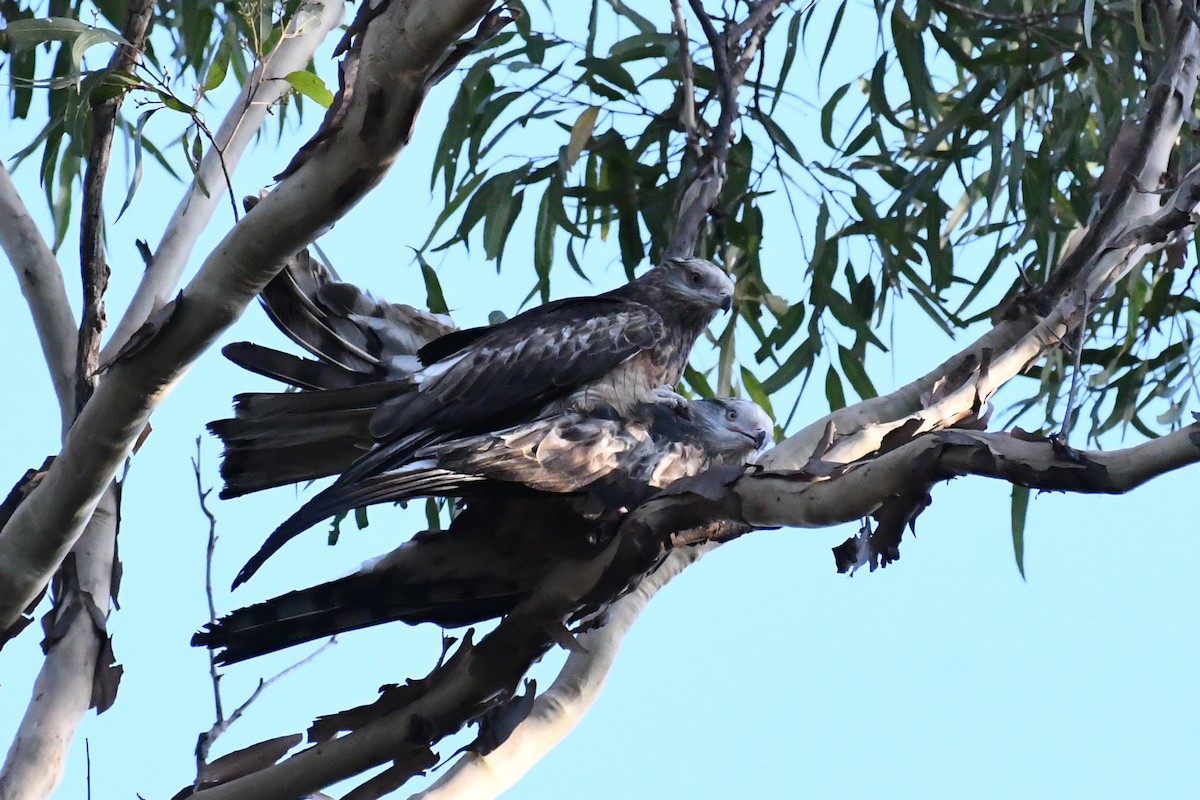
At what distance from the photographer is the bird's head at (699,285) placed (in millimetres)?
2766

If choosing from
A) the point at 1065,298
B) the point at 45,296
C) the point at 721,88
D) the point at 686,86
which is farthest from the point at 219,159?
the point at 1065,298

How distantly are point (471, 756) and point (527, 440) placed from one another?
56 cm

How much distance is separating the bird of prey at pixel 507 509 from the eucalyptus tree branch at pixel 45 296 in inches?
24.8

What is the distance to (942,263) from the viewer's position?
11.2ft

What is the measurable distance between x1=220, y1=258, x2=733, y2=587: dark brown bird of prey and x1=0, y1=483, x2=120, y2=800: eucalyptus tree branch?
1.17ft

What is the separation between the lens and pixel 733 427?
2.37 meters

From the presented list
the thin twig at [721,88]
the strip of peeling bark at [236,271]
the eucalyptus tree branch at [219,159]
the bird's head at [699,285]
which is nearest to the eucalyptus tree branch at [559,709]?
the bird's head at [699,285]

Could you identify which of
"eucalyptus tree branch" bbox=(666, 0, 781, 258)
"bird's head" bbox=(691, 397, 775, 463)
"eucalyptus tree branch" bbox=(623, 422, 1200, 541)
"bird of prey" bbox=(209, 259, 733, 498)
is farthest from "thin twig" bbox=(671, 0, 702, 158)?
"eucalyptus tree branch" bbox=(623, 422, 1200, 541)

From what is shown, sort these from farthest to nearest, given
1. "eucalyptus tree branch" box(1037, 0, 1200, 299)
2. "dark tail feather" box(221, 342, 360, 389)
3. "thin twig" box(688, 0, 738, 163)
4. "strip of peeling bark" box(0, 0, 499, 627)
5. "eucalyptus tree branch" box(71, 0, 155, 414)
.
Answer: "thin twig" box(688, 0, 738, 163), "eucalyptus tree branch" box(1037, 0, 1200, 299), "dark tail feather" box(221, 342, 360, 389), "eucalyptus tree branch" box(71, 0, 155, 414), "strip of peeling bark" box(0, 0, 499, 627)

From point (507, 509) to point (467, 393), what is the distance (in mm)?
229

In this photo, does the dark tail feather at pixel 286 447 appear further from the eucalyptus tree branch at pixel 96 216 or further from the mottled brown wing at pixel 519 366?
the eucalyptus tree branch at pixel 96 216

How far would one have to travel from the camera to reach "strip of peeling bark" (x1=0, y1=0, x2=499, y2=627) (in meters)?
1.77

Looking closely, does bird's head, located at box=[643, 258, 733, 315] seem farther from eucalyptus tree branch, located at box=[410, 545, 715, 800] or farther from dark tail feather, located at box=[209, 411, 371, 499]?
dark tail feather, located at box=[209, 411, 371, 499]

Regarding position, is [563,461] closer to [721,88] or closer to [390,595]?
[390,595]
